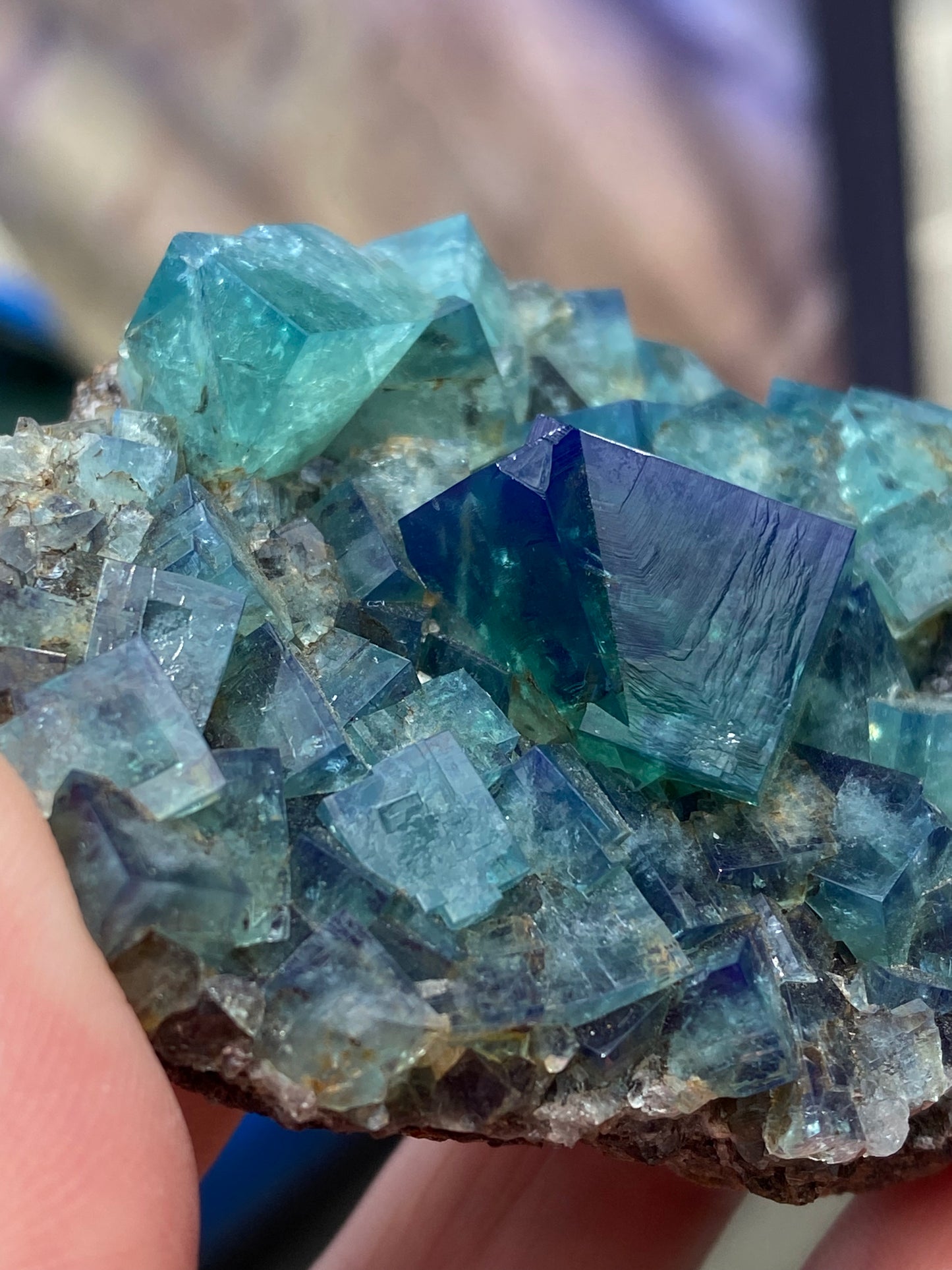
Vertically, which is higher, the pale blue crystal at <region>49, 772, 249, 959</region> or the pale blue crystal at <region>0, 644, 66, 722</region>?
the pale blue crystal at <region>0, 644, 66, 722</region>

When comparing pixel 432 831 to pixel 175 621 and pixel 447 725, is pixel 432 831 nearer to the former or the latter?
pixel 447 725

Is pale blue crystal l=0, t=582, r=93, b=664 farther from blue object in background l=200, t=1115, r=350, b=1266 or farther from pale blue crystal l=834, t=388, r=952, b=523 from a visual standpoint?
blue object in background l=200, t=1115, r=350, b=1266

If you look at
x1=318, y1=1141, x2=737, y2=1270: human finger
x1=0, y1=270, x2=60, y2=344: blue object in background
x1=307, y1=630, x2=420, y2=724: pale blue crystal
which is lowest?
x1=318, y1=1141, x2=737, y2=1270: human finger

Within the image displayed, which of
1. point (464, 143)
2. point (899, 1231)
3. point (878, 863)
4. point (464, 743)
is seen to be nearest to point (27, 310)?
point (464, 143)

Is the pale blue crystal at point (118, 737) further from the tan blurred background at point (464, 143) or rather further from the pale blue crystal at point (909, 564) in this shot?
the tan blurred background at point (464, 143)

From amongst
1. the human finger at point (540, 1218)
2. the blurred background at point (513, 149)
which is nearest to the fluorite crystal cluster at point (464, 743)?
the human finger at point (540, 1218)

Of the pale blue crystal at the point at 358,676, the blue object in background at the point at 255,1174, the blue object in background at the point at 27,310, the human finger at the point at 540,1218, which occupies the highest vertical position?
the pale blue crystal at the point at 358,676

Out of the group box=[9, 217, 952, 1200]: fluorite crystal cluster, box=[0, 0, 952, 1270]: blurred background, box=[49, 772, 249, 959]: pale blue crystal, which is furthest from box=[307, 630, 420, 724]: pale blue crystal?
box=[0, 0, 952, 1270]: blurred background
